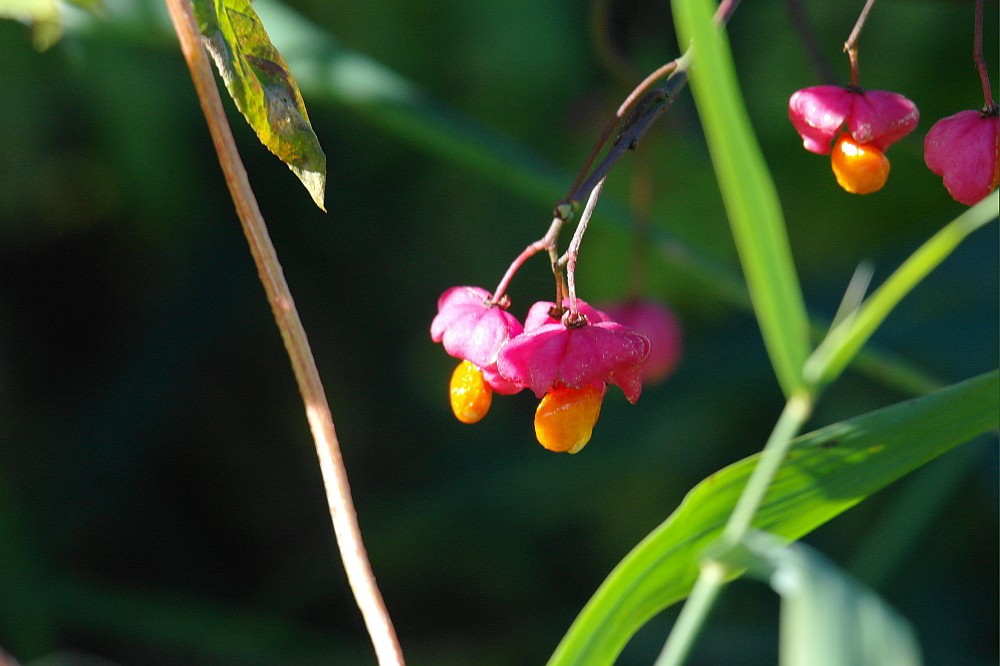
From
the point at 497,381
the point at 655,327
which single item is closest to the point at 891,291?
the point at 497,381

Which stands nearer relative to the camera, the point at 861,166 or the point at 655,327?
the point at 861,166

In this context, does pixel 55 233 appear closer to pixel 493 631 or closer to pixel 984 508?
pixel 493 631

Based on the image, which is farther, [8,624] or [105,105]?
[105,105]

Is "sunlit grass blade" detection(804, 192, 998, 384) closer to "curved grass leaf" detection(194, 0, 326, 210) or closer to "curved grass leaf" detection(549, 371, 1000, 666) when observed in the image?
"curved grass leaf" detection(549, 371, 1000, 666)

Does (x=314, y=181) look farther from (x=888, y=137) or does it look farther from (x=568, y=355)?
(x=888, y=137)

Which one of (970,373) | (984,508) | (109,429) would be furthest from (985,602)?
(109,429)

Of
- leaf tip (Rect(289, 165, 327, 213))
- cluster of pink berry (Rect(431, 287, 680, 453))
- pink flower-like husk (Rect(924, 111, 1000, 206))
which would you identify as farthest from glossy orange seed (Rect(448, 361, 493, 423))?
pink flower-like husk (Rect(924, 111, 1000, 206))

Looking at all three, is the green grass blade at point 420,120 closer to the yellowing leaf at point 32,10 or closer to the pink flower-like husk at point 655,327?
the pink flower-like husk at point 655,327

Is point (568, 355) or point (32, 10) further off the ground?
point (32, 10)
